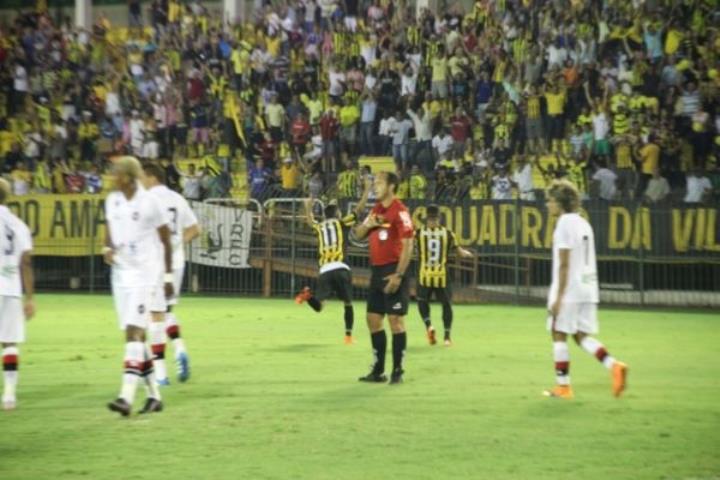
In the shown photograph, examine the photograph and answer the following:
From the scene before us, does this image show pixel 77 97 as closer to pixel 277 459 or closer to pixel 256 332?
pixel 256 332

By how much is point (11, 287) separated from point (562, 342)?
5.50 metres

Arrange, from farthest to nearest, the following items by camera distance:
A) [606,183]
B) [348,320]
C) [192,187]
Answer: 1. [192,187]
2. [606,183]
3. [348,320]

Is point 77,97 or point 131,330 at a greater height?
point 77,97

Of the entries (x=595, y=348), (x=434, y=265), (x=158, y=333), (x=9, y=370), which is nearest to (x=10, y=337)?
(x=9, y=370)

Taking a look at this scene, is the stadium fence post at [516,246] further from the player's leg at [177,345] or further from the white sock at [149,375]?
the white sock at [149,375]

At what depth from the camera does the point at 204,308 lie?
1156 inches

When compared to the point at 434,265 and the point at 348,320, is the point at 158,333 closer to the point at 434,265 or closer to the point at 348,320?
the point at 348,320

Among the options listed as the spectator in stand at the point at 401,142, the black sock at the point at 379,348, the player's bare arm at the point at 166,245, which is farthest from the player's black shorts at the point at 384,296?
the spectator in stand at the point at 401,142

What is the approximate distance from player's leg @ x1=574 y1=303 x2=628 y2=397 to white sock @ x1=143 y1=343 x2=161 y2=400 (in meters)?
4.28

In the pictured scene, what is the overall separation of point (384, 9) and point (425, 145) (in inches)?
218

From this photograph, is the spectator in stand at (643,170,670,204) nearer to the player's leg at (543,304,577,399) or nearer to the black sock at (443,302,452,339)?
the black sock at (443,302,452,339)

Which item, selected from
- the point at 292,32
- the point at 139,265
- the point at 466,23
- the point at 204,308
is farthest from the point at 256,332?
the point at 292,32

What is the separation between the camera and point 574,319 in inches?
551

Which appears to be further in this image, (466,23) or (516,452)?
(466,23)
